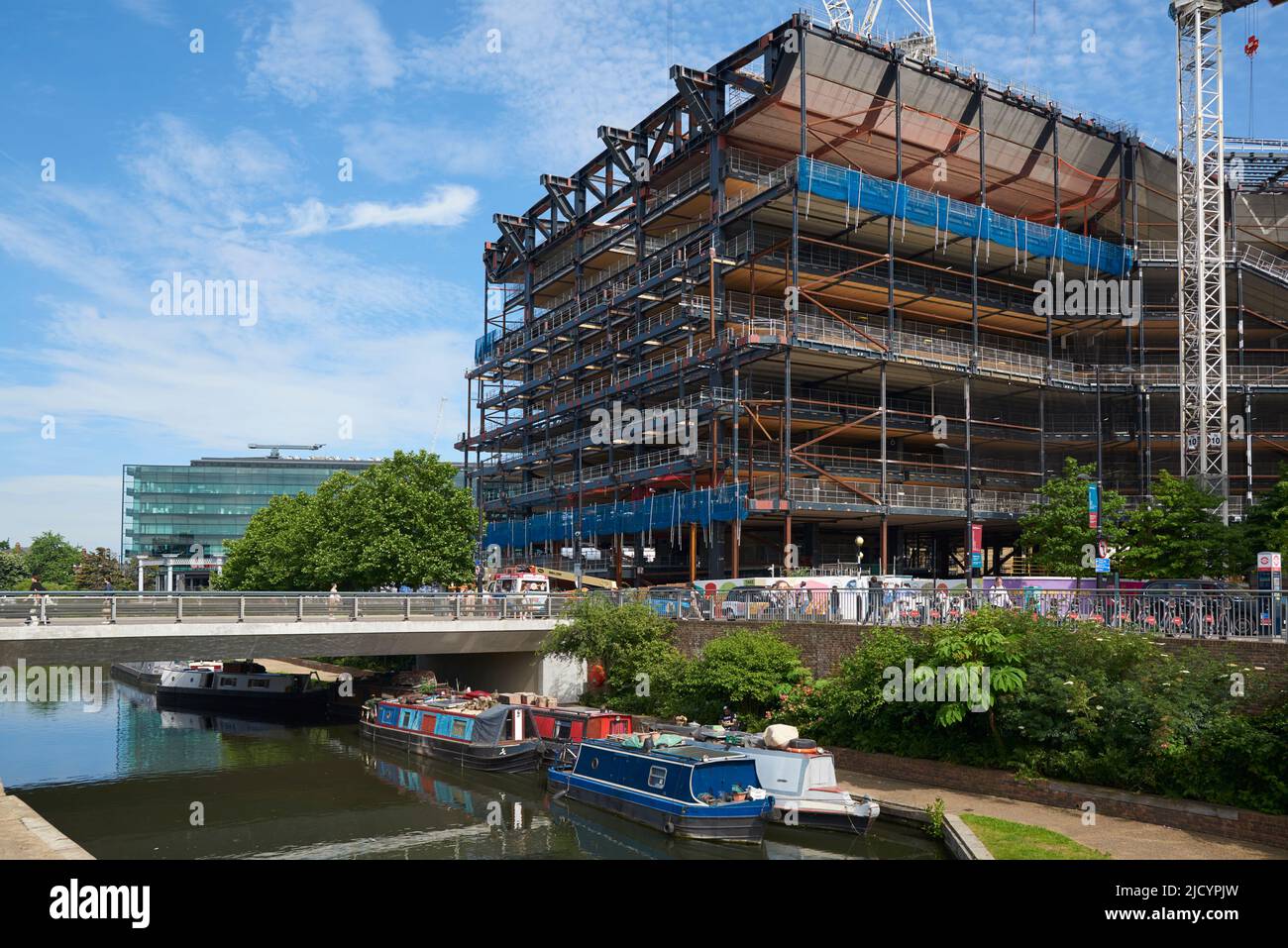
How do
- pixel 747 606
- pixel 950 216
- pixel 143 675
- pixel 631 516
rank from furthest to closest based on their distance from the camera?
pixel 631 516 < pixel 143 675 < pixel 950 216 < pixel 747 606

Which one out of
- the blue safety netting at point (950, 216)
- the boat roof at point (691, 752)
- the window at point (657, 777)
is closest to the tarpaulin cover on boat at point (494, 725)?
the boat roof at point (691, 752)

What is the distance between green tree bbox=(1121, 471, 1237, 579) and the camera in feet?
150

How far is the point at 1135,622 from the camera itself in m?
28.6

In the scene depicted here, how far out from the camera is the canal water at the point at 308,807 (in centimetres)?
2648

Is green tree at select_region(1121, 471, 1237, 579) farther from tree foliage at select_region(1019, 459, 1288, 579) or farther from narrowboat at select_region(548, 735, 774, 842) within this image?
A: narrowboat at select_region(548, 735, 774, 842)

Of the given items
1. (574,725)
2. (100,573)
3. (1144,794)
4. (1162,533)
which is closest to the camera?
(1144,794)

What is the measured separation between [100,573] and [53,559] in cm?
3007

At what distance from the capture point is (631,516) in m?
72.7

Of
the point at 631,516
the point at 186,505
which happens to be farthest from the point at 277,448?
the point at 631,516

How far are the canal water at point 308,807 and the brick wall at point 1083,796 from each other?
3.10 meters

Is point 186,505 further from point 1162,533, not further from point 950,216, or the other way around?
point 1162,533

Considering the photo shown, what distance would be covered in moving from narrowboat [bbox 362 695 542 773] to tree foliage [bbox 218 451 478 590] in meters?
15.3

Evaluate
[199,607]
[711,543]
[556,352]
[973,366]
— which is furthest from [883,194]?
[199,607]

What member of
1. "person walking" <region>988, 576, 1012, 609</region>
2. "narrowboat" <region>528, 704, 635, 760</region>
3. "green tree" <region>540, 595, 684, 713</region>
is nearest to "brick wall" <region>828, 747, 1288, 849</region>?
"person walking" <region>988, 576, 1012, 609</region>
